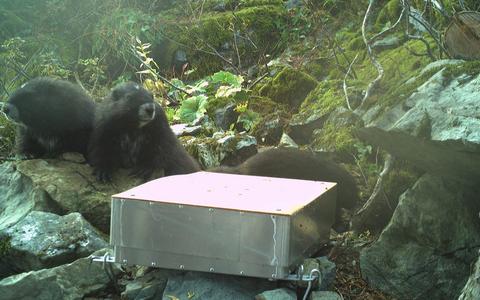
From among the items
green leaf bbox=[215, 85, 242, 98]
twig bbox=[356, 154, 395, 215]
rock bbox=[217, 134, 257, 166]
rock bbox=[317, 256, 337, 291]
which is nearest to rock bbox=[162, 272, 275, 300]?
rock bbox=[317, 256, 337, 291]

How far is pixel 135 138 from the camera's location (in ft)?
22.9

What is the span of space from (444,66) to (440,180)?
867 mm

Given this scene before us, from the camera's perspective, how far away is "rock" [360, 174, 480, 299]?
15.1ft

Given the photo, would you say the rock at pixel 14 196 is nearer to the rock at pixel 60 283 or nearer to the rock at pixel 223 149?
the rock at pixel 60 283

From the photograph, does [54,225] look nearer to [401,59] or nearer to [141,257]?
[141,257]

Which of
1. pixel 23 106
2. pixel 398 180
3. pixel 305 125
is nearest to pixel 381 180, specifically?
pixel 398 180

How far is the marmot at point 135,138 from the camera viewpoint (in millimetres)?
6789

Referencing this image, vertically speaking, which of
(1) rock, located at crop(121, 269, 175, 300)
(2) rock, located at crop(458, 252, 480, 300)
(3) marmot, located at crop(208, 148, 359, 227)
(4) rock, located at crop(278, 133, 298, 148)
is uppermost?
(2) rock, located at crop(458, 252, 480, 300)

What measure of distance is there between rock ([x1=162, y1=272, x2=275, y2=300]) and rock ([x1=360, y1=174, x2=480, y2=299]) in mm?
1014

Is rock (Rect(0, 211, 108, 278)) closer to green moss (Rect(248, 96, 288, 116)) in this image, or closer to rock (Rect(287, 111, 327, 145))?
rock (Rect(287, 111, 327, 145))

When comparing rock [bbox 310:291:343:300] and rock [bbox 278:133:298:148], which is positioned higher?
rock [bbox 310:291:343:300]

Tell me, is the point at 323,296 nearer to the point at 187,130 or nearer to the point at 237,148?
the point at 237,148

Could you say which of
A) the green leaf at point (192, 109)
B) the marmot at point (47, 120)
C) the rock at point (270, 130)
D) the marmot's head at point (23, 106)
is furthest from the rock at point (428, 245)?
the green leaf at point (192, 109)

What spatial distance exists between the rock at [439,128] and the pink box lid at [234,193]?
0.65 m
